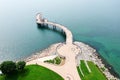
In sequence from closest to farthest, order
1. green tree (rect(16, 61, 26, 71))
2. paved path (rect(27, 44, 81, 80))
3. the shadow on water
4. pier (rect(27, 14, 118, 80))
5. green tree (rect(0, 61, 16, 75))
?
green tree (rect(0, 61, 16, 75)) → paved path (rect(27, 44, 81, 80)) → green tree (rect(16, 61, 26, 71)) → pier (rect(27, 14, 118, 80)) → the shadow on water

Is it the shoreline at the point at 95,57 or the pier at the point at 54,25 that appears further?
the pier at the point at 54,25

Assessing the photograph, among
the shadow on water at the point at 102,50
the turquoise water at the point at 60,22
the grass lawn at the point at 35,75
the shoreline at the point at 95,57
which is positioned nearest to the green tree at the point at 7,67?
the grass lawn at the point at 35,75

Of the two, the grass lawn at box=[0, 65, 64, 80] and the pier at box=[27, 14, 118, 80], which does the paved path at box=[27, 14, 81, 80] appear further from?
the grass lawn at box=[0, 65, 64, 80]

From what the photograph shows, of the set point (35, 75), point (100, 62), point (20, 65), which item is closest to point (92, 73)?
point (100, 62)

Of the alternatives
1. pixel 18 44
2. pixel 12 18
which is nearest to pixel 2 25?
pixel 12 18

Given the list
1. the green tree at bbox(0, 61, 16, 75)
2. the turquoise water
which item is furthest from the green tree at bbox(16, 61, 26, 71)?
the turquoise water

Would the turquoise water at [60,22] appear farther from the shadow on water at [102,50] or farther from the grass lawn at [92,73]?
the grass lawn at [92,73]

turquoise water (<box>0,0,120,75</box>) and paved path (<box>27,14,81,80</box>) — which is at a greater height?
turquoise water (<box>0,0,120,75</box>)
